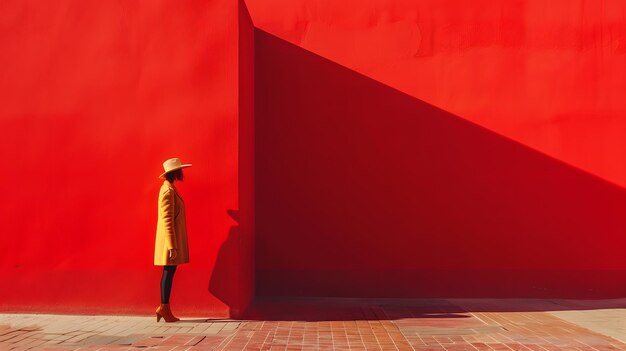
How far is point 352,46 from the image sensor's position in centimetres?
700

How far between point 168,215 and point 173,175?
39 centimetres

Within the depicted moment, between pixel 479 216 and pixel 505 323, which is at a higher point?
pixel 479 216

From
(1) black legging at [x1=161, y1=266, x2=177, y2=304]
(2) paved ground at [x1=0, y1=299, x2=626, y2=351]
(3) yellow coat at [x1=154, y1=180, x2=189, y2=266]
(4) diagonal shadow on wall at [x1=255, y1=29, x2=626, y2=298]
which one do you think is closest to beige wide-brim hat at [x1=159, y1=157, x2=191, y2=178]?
(3) yellow coat at [x1=154, y1=180, x2=189, y2=266]

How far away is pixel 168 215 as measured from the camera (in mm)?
5133

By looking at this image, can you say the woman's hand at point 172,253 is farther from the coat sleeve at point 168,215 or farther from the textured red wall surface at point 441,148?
the textured red wall surface at point 441,148

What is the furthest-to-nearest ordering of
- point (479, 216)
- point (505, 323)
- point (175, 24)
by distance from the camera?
point (479, 216)
point (175, 24)
point (505, 323)

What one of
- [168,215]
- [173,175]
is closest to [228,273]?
[168,215]

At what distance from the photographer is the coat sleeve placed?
5.09 meters

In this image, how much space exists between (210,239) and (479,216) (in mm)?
3272

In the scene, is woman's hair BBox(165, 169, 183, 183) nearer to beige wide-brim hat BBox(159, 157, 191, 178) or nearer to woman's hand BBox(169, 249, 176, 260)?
beige wide-brim hat BBox(159, 157, 191, 178)

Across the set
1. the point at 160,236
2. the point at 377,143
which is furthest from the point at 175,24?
the point at 377,143

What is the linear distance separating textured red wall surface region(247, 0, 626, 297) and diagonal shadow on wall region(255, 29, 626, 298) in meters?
0.02

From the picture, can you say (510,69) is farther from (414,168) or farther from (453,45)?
(414,168)

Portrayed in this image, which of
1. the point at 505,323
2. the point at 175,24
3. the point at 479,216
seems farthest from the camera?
the point at 479,216
